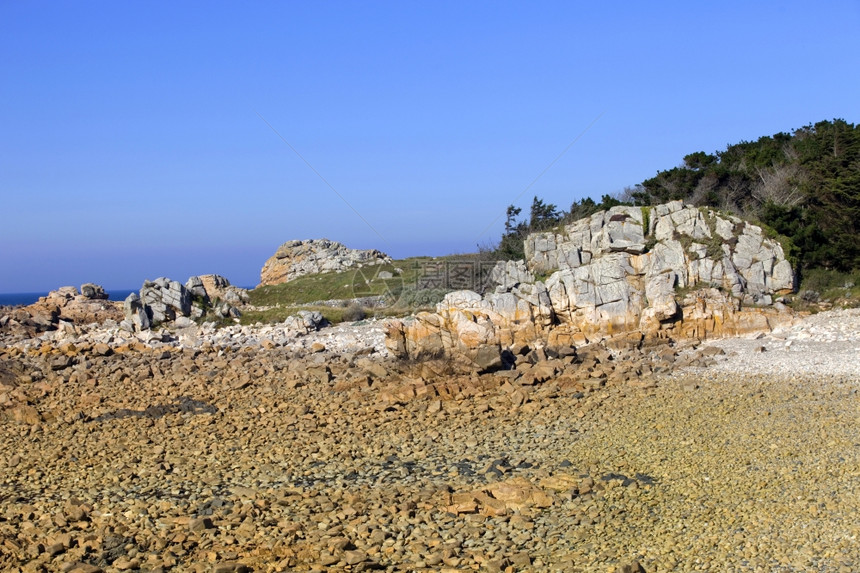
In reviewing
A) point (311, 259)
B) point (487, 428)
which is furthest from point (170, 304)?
point (487, 428)

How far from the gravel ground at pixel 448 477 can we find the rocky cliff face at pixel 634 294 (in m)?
3.46

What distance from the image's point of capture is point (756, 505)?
9.31 metres

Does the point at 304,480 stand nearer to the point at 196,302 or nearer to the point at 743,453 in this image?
the point at 743,453

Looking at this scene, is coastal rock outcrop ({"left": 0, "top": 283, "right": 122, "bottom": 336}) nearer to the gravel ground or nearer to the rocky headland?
the rocky headland

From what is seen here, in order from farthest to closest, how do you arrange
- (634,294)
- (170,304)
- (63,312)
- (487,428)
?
(63,312) < (170,304) < (634,294) < (487,428)

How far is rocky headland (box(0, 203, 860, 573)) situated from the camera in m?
8.70

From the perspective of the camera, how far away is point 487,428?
546 inches

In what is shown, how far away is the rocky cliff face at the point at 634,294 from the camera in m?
20.6

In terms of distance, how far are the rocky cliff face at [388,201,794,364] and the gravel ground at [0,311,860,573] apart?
11.3 feet

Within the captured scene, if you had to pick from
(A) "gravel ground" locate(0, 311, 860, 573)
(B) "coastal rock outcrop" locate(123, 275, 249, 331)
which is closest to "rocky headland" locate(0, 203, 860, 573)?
(A) "gravel ground" locate(0, 311, 860, 573)

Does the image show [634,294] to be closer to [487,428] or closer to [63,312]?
[487,428]

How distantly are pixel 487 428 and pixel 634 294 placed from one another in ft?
31.0

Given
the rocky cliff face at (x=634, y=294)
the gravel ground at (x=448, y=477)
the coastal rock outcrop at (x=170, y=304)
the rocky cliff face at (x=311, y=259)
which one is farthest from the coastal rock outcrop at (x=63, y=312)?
the rocky cliff face at (x=634, y=294)

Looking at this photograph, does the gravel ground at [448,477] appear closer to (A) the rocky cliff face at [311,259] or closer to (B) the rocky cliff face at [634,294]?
(B) the rocky cliff face at [634,294]
